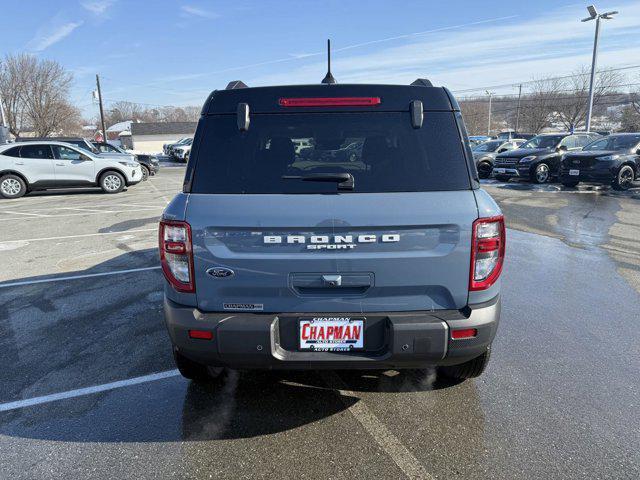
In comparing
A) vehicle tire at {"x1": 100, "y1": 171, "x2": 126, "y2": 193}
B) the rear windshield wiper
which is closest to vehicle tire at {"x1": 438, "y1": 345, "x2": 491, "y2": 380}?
the rear windshield wiper

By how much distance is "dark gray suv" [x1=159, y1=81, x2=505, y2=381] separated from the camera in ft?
8.32

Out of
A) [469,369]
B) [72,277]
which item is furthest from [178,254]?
[72,277]

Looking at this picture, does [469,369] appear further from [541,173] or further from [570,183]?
[541,173]

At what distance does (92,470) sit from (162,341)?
1.65 meters

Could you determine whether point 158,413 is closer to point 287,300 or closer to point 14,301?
point 287,300

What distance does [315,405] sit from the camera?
3.18m

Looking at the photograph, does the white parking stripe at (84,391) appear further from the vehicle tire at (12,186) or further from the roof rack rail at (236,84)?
the vehicle tire at (12,186)

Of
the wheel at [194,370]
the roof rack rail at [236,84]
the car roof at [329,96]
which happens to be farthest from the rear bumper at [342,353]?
the roof rack rail at [236,84]

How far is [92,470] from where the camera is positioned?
101 inches

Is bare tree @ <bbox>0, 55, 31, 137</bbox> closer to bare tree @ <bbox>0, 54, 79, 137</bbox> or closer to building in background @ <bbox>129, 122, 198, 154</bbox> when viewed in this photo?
bare tree @ <bbox>0, 54, 79, 137</bbox>

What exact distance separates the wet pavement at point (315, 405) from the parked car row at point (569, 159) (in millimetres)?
10486

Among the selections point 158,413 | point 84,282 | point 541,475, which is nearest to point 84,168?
point 84,282

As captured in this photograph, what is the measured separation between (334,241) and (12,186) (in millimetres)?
16118

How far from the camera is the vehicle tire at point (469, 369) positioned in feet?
10.3
